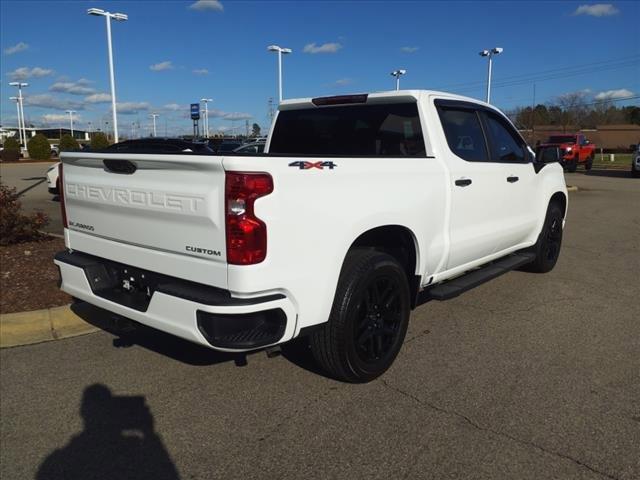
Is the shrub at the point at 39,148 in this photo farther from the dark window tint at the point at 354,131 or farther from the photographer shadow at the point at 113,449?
the photographer shadow at the point at 113,449

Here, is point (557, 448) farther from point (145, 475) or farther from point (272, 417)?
point (145, 475)

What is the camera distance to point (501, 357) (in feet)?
13.5

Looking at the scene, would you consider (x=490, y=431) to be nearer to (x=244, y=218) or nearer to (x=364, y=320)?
(x=364, y=320)

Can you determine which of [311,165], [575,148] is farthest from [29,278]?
[575,148]

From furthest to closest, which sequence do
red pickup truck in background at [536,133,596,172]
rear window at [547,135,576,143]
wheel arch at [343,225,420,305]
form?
1. rear window at [547,135,576,143]
2. red pickup truck in background at [536,133,596,172]
3. wheel arch at [343,225,420,305]

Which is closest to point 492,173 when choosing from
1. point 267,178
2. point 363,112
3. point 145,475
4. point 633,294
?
point 363,112

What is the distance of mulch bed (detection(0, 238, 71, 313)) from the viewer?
4848 mm

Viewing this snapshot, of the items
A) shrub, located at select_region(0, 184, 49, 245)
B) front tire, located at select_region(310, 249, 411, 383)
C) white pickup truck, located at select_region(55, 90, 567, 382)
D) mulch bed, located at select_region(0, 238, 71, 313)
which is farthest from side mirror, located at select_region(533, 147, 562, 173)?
shrub, located at select_region(0, 184, 49, 245)

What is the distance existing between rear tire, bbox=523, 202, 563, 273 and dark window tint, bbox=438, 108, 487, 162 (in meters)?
1.81

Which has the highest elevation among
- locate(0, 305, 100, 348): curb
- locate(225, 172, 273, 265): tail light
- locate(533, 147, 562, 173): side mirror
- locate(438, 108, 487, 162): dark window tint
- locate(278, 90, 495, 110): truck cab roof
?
locate(278, 90, 495, 110): truck cab roof

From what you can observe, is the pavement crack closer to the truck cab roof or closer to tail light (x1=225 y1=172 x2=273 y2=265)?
tail light (x1=225 y1=172 x2=273 y2=265)

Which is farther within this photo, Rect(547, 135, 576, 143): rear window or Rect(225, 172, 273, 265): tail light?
Rect(547, 135, 576, 143): rear window

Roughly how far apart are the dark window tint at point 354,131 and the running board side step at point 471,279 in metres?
1.10

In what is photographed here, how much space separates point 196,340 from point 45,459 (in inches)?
39.6
